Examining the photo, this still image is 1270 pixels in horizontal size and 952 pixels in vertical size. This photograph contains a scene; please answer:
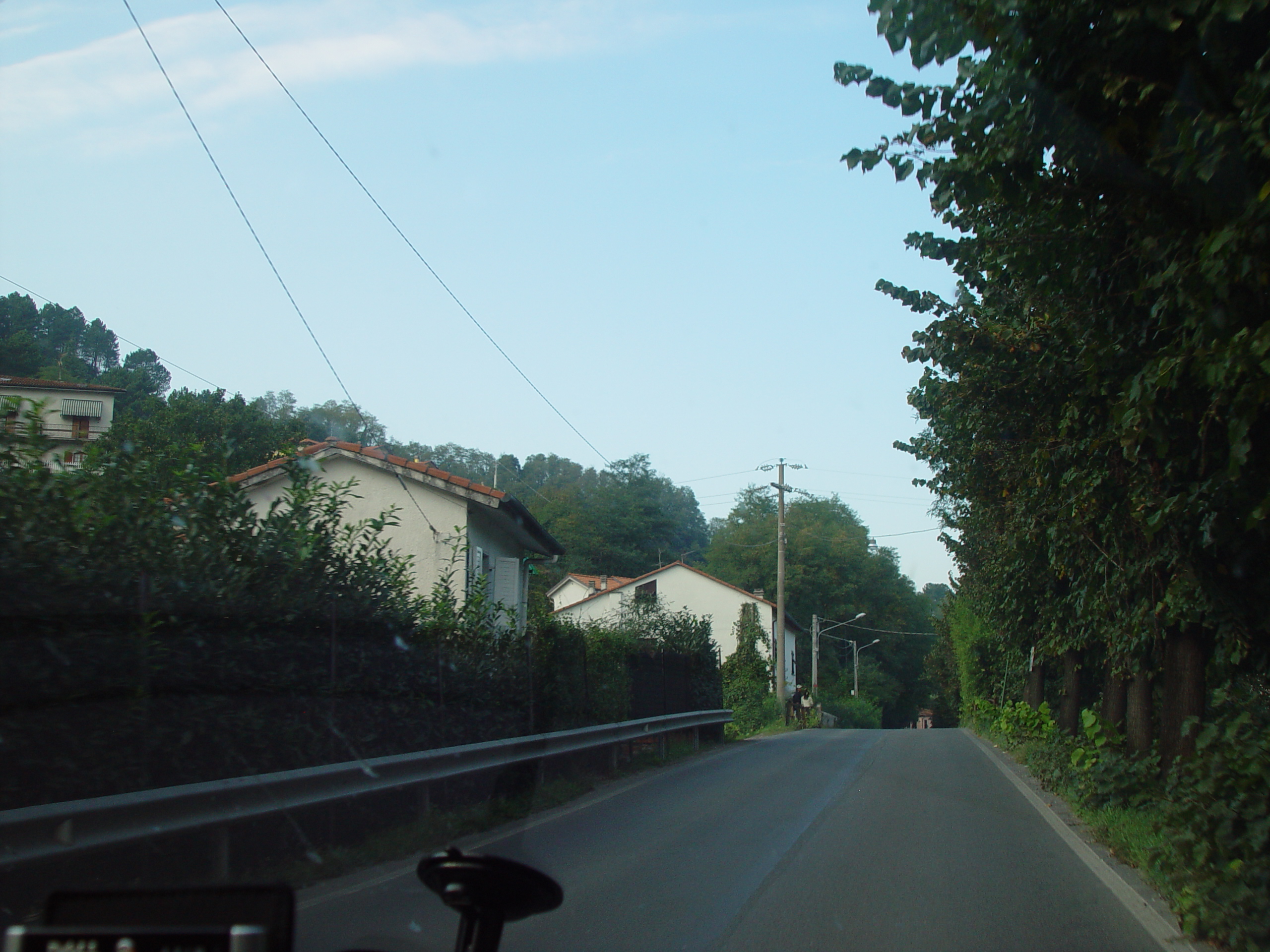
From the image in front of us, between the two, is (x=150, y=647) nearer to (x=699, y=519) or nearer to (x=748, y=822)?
(x=748, y=822)

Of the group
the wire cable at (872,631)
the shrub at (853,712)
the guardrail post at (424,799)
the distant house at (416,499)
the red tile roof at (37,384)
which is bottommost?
the shrub at (853,712)

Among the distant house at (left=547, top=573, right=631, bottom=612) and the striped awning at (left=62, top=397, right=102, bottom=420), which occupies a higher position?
the striped awning at (left=62, top=397, right=102, bottom=420)

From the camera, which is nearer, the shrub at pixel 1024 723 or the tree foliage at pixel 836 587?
the shrub at pixel 1024 723

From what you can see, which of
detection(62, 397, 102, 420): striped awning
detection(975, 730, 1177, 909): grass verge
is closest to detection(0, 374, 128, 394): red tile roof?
detection(62, 397, 102, 420): striped awning

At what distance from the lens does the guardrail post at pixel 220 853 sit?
21.1 feet

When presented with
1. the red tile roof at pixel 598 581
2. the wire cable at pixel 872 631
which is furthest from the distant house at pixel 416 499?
the wire cable at pixel 872 631

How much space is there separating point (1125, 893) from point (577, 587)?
52697 millimetres

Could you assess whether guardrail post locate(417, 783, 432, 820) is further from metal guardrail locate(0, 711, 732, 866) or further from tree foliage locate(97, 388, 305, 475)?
tree foliage locate(97, 388, 305, 475)

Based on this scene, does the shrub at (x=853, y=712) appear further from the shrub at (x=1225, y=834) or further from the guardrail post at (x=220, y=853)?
the guardrail post at (x=220, y=853)

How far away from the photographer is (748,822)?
10086mm

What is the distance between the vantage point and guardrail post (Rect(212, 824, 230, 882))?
254 inches

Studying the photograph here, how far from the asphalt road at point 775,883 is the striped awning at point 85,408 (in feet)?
89.0

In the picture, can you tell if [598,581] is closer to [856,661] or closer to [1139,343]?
[856,661]

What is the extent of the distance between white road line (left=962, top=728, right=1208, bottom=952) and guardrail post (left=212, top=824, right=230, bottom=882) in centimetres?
572
